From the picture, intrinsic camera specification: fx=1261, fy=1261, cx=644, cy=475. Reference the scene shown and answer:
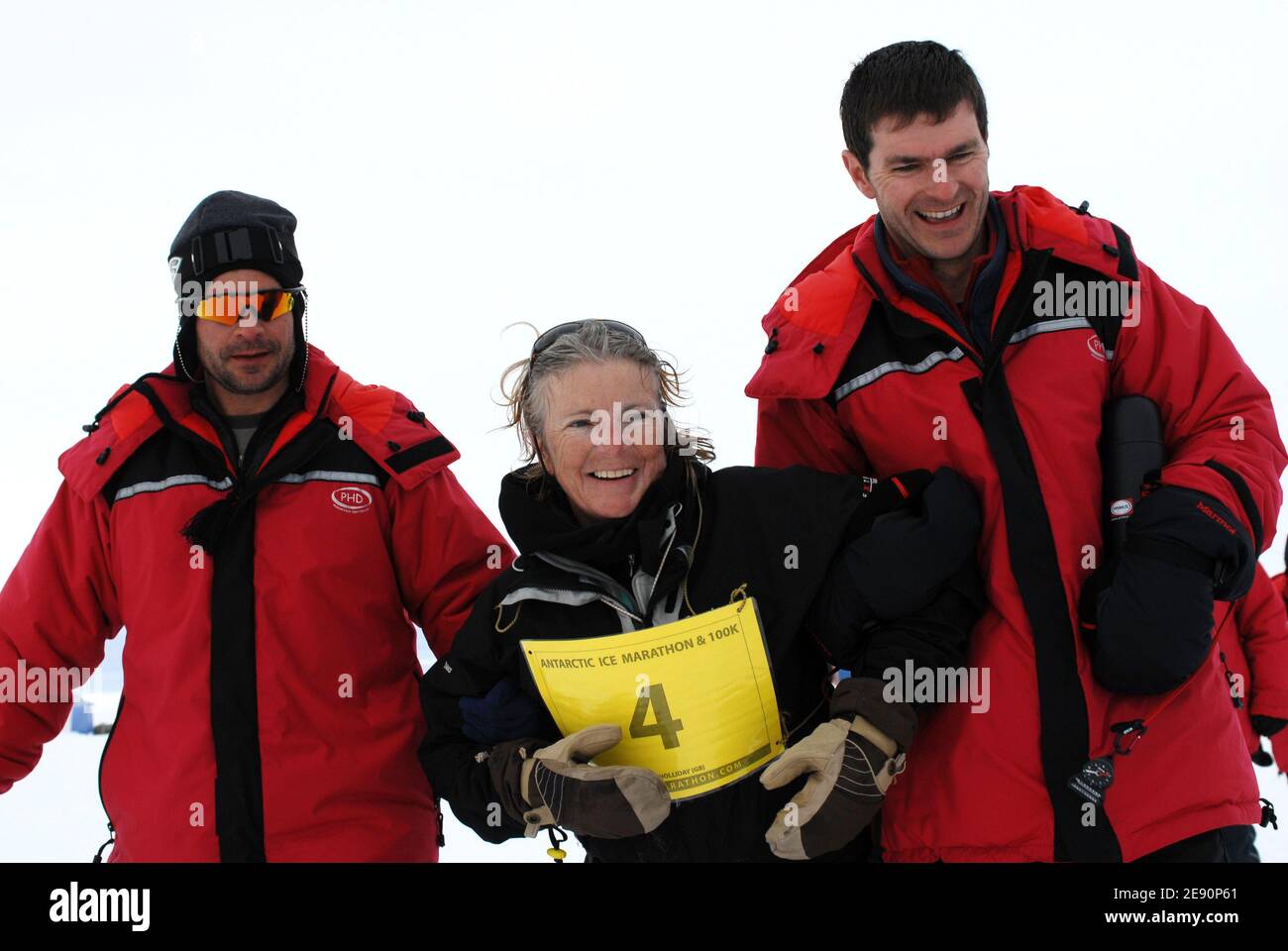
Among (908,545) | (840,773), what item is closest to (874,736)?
(840,773)

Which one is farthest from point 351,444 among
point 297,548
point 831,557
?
point 831,557

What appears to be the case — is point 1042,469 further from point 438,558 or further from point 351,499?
point 351,499

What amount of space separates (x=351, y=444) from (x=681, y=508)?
2.52 feet

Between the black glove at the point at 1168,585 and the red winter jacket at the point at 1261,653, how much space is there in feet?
4.90

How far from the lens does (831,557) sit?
198 cm

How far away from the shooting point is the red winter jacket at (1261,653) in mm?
3232

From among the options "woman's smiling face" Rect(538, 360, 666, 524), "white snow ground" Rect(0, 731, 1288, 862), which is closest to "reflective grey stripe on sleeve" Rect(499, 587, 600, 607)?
"woman's smiling face" Rect(538, 360, 666, 524)

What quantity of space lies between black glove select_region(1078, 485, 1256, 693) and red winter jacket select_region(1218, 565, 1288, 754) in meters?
1.49

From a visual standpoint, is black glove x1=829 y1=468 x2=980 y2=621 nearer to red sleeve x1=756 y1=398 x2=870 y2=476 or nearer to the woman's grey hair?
red sleeve x1=756 y1=398 x2=870 y2=476

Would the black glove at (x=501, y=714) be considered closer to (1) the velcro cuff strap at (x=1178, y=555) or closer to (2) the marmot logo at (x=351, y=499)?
(2) the marmot logo at (x=351, y=499)

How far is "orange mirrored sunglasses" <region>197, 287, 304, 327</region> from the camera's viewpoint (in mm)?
2398

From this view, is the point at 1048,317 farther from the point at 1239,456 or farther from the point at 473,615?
the point at 473,615

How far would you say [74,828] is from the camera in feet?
14.6

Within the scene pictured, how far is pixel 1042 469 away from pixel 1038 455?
0.02 m
